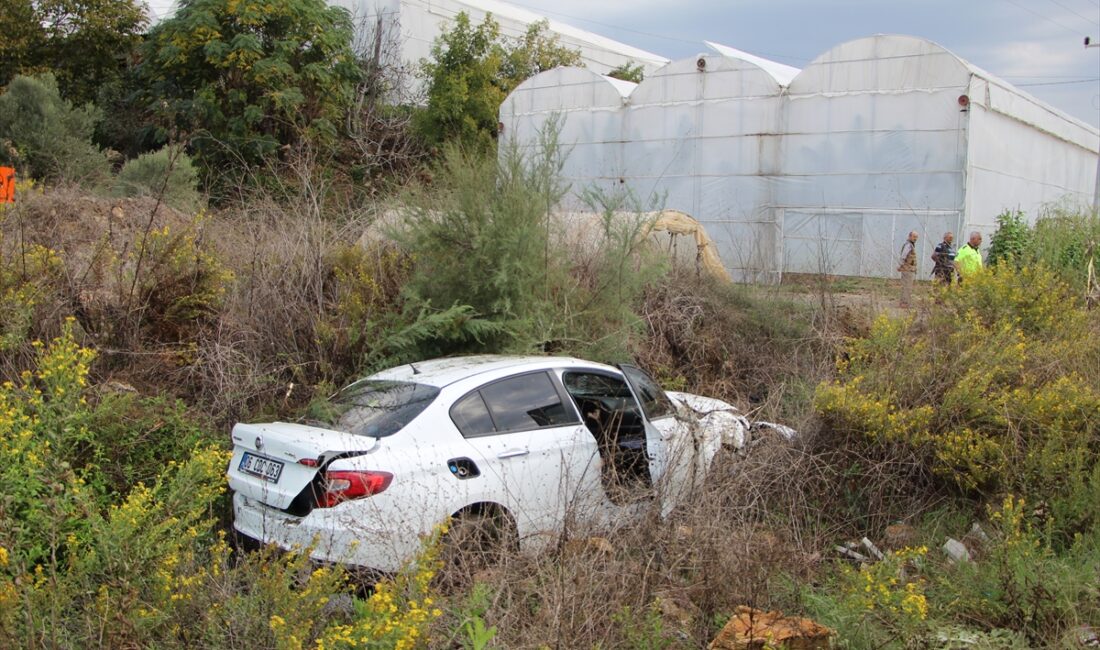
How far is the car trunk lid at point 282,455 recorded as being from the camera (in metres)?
5.67

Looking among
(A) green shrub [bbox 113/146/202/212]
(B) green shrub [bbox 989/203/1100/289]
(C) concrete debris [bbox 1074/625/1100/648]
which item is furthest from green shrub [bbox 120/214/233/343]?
(B) green shrub [bbox 989/203/1100/289]

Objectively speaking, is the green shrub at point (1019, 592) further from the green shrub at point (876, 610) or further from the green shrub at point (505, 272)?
the green shrub at point (505, 272)

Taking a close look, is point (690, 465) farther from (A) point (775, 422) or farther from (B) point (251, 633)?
(B) point (251, 633)

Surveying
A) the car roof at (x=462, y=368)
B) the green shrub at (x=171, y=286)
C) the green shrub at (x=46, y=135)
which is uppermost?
the green shrub at (x=46, y=135)

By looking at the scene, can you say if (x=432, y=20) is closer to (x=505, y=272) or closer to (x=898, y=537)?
(x=505, y=272)

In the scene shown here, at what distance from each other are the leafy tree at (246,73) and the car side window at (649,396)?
15426mm

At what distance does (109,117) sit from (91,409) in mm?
19828

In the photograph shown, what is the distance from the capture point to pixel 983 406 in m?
A: 7.04

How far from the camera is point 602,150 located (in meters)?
23.8

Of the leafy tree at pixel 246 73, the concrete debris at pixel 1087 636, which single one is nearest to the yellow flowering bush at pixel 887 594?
the concrete debris at pixel 1087 636

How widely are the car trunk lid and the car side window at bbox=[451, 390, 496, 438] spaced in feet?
1.97

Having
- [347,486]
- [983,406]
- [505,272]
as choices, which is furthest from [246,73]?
[983,406]

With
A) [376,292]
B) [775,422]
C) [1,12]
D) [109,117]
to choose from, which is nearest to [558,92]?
[109,117]

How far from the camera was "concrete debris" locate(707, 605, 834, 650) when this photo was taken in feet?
14.9
